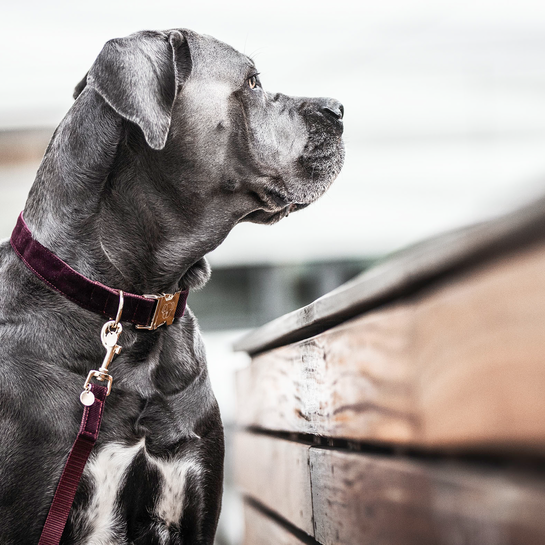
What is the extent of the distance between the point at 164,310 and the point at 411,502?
74 centimetres

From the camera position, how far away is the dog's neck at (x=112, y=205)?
1313mm

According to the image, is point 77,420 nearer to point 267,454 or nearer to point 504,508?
point 267,454

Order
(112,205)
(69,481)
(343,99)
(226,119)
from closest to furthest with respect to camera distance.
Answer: (69,481) < (112,205) < (226,119) < (343,99)

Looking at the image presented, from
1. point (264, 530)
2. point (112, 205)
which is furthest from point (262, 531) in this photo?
point (112, 205)

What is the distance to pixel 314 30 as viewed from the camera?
4.36 meters

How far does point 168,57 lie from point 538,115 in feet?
15.1

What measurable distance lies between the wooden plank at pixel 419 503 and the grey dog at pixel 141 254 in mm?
338

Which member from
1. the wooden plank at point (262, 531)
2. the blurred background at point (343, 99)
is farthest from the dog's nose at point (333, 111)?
the blurred background at point (343, 99)

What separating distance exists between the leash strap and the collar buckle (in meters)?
0.24

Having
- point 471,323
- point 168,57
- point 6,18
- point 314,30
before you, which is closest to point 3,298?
point 168,57

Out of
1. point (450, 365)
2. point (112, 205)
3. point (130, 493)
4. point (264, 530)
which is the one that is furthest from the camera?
point (264, 530)

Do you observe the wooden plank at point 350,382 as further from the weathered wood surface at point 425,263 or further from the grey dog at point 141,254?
the grey dog at point 141,254

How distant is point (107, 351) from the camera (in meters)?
1.22

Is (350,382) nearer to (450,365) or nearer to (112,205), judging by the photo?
(450,365)
